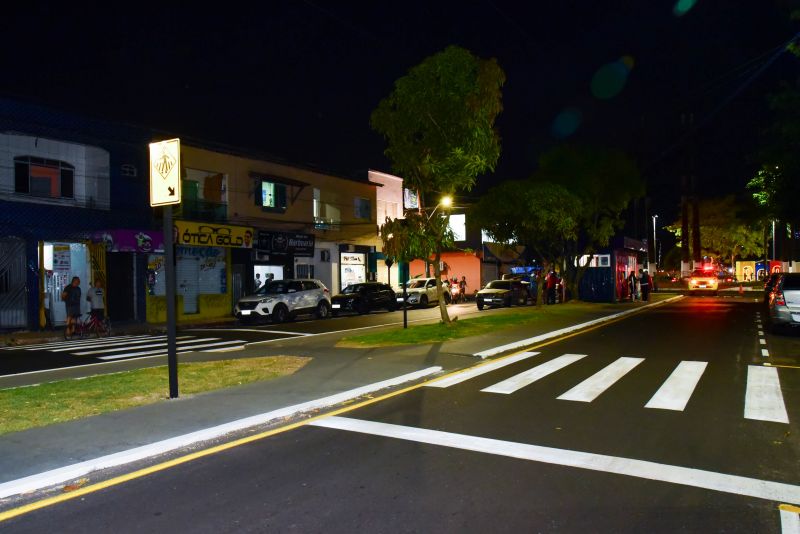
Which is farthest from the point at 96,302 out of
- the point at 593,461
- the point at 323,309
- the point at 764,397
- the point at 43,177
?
the point at 764,397

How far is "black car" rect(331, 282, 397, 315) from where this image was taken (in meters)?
28.0

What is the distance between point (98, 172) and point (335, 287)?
53.6 ft

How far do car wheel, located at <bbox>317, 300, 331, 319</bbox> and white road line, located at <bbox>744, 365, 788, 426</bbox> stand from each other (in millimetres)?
18029

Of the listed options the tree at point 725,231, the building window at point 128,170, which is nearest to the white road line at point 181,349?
the building window at point 128,170

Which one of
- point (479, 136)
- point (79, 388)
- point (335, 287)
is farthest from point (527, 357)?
point (335, 287)

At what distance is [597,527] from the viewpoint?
4.21 meters

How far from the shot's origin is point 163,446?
618 centimetres

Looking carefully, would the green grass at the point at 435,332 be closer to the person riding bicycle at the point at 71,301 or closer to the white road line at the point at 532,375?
the white road line at the point at 532,375

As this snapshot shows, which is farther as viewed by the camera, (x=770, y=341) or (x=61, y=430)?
(x=770, y=341)

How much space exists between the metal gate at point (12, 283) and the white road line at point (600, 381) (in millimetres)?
19682

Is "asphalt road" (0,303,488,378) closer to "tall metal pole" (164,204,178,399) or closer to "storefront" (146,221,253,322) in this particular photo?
"tall metal pole" (164,204,178,399)

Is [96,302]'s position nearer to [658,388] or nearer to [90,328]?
[90,328]

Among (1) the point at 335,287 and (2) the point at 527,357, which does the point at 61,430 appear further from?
(1) the point at 335,287

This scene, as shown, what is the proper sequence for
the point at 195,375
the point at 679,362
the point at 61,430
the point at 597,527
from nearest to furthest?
the point at 597,527 < the point at 61,430 < the point at 195,375 < the point at 679,362
